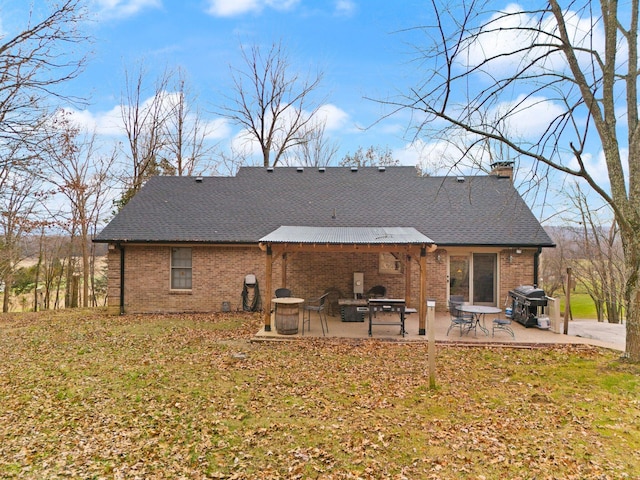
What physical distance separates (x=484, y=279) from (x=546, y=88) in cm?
802

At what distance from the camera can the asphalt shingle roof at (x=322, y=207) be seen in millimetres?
13547

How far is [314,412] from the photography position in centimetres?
558

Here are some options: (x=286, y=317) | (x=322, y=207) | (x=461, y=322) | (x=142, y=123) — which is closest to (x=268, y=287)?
(x=286, y=317)

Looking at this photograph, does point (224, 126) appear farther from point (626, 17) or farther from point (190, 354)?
point (626, 17)

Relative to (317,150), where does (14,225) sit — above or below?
below

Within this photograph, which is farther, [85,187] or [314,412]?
[85,187]

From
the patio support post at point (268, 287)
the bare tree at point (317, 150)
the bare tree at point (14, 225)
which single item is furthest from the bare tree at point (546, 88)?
the bare tree at point (317, 150)

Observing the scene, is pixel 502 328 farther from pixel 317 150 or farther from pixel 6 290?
pixel 6 290

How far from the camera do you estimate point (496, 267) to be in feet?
44.1

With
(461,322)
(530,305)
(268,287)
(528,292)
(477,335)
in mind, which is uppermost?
(268,287)

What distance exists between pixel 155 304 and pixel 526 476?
1268 cm

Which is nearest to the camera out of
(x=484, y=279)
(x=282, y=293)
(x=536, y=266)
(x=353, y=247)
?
(x=353, y=247)

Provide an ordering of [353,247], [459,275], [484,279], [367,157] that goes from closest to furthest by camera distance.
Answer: [353,247] → [484,279] → [459,275] → [367,157]

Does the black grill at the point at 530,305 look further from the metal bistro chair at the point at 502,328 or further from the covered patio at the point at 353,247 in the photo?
the covered patio at the point at 353,247
